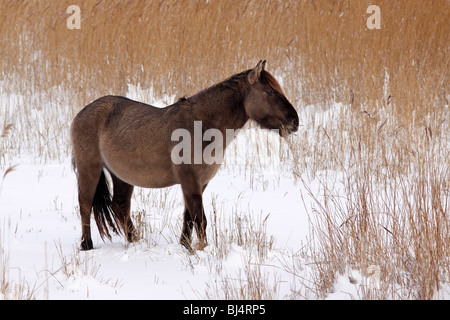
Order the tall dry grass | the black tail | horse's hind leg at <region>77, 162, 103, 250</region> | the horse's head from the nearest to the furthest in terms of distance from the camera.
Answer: the horse's head → horse's hind leg at <region>77, 162, 103, 250</region> → the black tail → the tall dry grass

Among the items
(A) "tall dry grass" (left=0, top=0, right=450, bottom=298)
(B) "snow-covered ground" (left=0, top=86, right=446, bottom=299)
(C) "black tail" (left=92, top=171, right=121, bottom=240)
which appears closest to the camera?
(B) "snow-covered ground" (left=0, top=86, right=446, bottom=299)

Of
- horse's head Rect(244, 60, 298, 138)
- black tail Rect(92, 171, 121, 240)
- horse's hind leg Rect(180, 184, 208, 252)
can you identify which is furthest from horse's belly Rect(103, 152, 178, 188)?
horse's head Rect(244, 60, 298, 138)

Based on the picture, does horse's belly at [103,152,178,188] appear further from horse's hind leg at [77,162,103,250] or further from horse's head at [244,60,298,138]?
horse's head at [244,60,298,138]

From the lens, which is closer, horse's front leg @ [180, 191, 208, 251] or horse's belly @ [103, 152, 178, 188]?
horse's front leg @ [180, 191, 208, 251]

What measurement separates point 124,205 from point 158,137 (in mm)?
778

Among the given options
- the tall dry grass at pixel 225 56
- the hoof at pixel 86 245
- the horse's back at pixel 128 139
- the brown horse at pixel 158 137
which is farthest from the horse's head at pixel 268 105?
the tall dry grass at pixel 225 56

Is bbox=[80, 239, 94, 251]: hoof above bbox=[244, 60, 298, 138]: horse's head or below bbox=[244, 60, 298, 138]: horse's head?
below

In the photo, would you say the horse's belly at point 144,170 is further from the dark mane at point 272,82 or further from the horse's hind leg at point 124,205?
the dark mane at point 272,82

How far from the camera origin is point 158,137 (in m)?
4.00

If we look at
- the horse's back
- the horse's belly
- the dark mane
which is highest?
the dark mane

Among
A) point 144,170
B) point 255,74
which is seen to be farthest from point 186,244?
point 255,74

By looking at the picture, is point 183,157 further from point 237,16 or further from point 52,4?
point 52,4

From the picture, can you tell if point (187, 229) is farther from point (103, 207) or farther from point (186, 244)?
point (103, 207)

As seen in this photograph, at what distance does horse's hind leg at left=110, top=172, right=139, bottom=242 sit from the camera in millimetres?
4391
